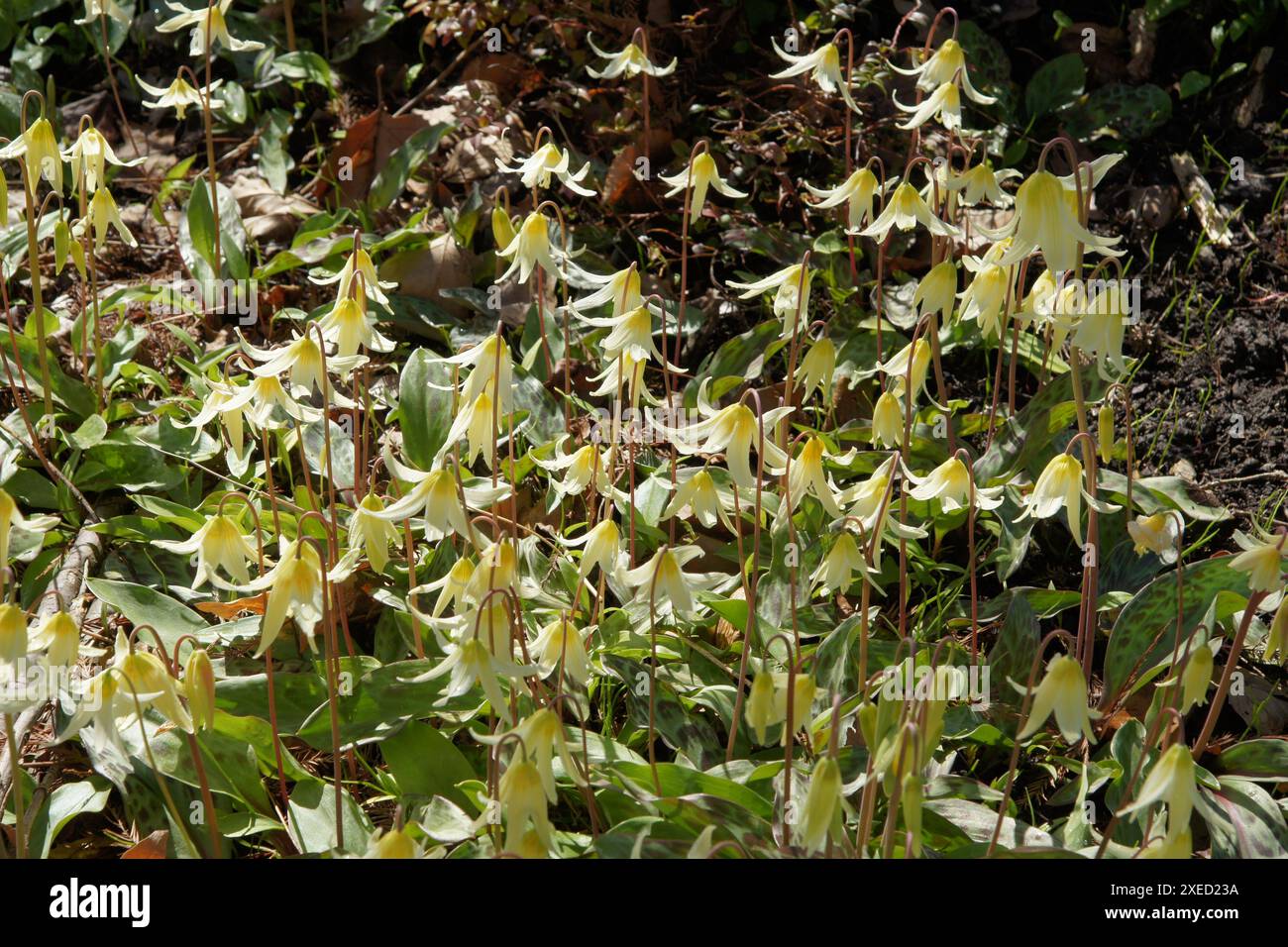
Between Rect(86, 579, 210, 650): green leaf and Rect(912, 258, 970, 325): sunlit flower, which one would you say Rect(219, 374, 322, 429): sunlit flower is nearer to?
Rect(86, 579, 210, 650): green leaf

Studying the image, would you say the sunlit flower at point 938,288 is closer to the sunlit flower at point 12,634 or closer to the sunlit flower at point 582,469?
the sunlit flower at point 582,469

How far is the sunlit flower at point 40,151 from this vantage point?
7.59ft

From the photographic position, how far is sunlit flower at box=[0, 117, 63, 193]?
2.31 meters

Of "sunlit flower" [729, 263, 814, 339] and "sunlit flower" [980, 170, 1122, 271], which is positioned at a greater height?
"sunlit flower" [980, 170, 1122, 271]

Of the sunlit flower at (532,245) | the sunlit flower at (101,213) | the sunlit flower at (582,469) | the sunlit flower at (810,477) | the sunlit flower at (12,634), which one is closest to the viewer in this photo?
the sunlit flower at (12,634)

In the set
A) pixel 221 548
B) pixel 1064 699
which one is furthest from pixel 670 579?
pixel 221 548

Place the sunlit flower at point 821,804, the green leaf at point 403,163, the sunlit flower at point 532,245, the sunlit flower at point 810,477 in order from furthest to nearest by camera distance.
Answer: the green leaf at point 403,163 < the sunlit flower at point 532,245 < the sunlit flower at point 810,477 < the sunlit flower at point 821,804

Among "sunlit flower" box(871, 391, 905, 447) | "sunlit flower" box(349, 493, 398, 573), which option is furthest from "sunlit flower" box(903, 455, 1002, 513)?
"sunlit flower" box(349, 493, 398, 573)

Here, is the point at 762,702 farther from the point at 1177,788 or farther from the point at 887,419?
the point at 887,419

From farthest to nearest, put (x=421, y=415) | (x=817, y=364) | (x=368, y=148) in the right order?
(x=368, y=148) < (x=421, y=415) < (x=817, y=364)

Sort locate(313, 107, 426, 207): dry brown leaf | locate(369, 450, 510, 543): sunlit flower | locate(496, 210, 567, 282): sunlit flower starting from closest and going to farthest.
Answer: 1. locate(369, 450, 510, 543): sunlit flower
2. locate(496, 210, 567, 282): sunlit flower
3. locate(313, 107, 426, 207): dry brown leaf

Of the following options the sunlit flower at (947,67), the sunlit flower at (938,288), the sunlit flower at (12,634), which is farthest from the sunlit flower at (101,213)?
the sunlit flower at (947,67)

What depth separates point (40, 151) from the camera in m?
2.32
